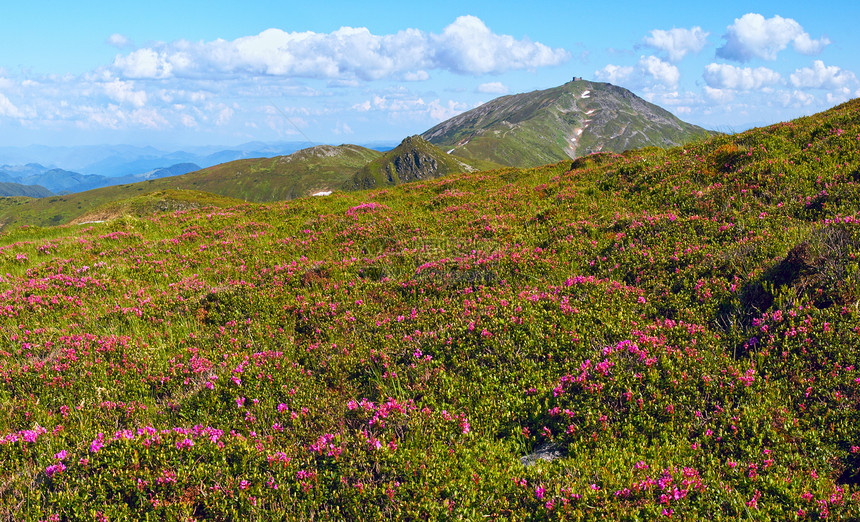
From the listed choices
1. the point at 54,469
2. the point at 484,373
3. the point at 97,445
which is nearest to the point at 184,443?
the point at 97,445

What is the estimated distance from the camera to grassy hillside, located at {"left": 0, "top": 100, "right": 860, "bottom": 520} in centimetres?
474

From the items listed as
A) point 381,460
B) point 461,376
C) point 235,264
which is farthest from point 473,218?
point 381,460

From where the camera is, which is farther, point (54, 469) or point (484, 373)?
point (484, 373)

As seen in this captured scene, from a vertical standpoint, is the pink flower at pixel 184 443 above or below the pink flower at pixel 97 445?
below

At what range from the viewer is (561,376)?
21.2 ft

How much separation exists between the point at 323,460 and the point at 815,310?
7.34 metres

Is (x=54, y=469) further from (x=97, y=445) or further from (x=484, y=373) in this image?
(x=484, y=373)

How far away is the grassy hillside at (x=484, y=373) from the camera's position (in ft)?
15.6

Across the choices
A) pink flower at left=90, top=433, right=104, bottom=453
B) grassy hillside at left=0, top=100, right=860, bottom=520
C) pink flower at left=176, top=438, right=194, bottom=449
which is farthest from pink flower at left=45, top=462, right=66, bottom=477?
pink flower at left=176, top=438, right=194, bottom=449

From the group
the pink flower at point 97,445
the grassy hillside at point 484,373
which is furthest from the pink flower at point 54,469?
the pink flower at point 97,445

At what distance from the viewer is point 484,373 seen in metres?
6.90

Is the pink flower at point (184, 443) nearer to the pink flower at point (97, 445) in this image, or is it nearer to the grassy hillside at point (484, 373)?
the grassy hillside at point (484, 373)

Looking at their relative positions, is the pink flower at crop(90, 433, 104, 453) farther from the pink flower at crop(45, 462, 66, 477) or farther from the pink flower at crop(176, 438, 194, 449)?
the pink flower at crop(176, 438, 194, 449)

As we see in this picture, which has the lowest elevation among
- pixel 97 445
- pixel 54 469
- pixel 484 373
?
pixel 54 469
